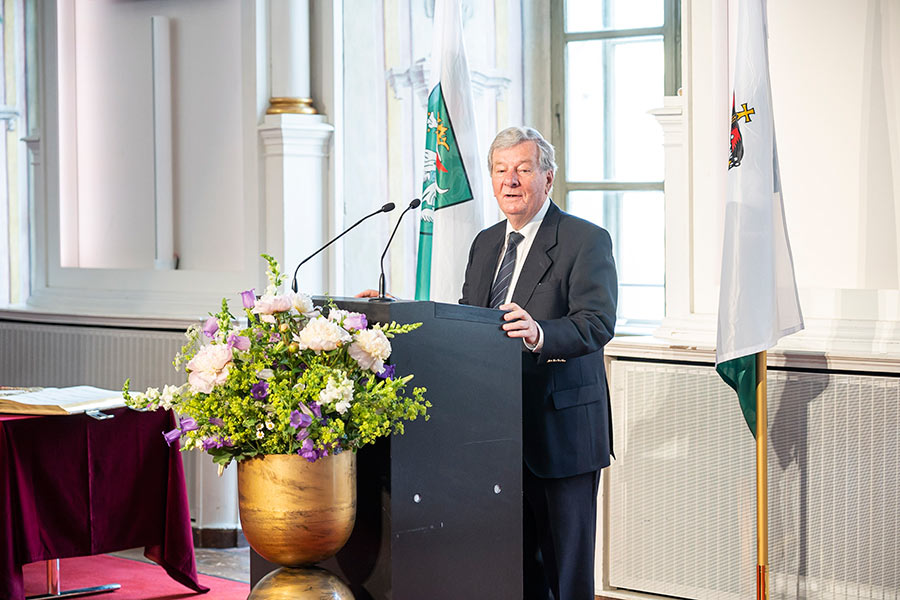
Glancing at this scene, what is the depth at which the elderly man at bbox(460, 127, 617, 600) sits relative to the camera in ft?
10.2

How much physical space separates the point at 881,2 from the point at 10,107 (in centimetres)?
501

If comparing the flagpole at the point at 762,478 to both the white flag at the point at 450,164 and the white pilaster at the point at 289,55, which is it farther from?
the white pilaster at the point at 289,55

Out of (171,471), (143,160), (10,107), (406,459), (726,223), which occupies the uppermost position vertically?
(10,107)

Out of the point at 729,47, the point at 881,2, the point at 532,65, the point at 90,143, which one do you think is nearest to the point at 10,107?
the point at 90,143

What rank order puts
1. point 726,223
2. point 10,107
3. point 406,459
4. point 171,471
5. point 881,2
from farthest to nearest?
point 10,107 → point 171,471 → point 881,2 → point 726,223 → point 406,459

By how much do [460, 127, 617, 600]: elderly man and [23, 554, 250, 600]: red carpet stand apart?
1932mm

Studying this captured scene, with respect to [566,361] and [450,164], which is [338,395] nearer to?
[566,361]

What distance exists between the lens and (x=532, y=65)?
19.5 ft

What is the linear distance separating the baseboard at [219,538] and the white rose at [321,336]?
336 centimetres

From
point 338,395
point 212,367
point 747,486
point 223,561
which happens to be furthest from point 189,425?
point 223,561

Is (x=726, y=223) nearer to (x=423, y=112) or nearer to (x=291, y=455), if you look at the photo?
(x=291, y=455)

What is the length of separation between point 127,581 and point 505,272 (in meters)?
2.62

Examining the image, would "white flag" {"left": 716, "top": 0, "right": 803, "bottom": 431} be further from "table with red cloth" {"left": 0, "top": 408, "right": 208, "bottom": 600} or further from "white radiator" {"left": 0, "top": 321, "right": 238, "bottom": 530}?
"white radiator" {"left": 0, "top": 321, "right": 238, "bottom": 530}

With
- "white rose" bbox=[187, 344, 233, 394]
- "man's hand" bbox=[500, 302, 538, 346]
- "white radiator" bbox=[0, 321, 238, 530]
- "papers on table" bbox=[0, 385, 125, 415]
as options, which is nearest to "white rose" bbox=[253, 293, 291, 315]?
"white rose" bbox=[187, 344, 233, 394]
